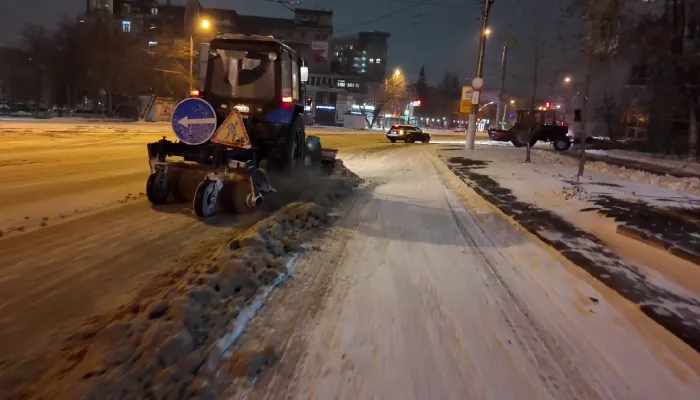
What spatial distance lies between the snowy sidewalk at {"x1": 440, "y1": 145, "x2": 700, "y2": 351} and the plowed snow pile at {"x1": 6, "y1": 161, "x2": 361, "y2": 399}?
13.0 ft

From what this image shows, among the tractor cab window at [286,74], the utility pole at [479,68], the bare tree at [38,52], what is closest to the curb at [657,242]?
the tractor cab window at [286,74]

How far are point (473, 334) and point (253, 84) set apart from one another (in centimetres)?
750

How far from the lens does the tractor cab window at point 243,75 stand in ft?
34.2

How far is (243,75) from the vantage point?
10.6 metres

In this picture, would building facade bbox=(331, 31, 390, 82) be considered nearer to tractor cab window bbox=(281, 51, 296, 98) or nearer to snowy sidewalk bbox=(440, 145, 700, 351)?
snowy sidewalk bbox=(440, 145, 700, 351)

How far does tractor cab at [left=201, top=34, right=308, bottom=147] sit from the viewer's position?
10.2 m

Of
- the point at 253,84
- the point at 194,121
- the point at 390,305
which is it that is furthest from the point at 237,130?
the point at 390,305

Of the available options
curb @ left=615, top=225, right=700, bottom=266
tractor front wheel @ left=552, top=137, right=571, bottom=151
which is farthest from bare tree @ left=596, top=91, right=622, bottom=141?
curb @ left=615, top=225, right=700, bottom=266

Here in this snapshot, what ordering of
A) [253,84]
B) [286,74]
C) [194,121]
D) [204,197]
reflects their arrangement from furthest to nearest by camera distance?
[286,74] → [253,84] → [194,121] → [204,197]

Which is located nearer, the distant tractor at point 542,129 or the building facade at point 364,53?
the distant tractor at point 542,129

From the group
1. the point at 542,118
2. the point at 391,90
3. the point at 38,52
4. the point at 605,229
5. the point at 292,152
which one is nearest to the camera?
the point at 605,229

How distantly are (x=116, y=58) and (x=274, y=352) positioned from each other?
207 ft

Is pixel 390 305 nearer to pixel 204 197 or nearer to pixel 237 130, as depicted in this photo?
pixel 204 197

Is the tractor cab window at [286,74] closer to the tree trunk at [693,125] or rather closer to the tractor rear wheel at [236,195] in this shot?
the tractor rear wheel at [236,195]
